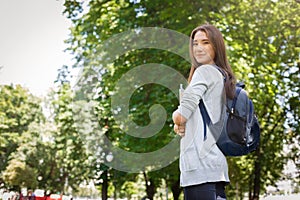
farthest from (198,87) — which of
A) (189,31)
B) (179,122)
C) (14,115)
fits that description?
(14,115)

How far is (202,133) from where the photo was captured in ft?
8.66

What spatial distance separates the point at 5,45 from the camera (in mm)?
30891

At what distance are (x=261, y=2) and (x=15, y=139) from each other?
38.2m

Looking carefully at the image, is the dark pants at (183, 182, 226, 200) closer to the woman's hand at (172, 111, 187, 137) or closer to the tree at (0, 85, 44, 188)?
the woman's hand at (172, 111, 187, 137)

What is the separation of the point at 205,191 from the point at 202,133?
0.31m

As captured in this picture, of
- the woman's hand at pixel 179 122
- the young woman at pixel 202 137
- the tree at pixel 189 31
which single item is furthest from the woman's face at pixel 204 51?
the tree at pixel 189 31

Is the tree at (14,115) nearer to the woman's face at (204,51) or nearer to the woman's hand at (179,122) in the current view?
the woman's face at (204,51)

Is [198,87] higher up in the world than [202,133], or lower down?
higher up

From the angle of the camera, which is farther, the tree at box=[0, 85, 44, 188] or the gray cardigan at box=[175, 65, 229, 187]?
the tree at box=[0, 85, 44, 188]

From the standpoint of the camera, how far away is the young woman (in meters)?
2.59

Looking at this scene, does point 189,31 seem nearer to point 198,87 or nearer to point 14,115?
point 198,87

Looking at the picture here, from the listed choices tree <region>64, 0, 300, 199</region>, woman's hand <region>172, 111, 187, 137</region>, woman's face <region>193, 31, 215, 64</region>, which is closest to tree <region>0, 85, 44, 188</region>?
tree <region>64, 0, 300, 199</region>

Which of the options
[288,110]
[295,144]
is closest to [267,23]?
[288,110]

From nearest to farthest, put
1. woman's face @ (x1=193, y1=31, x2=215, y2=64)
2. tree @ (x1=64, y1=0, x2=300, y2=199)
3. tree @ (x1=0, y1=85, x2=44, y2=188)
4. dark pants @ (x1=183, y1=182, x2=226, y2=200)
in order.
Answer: dark pants @ (x1=183, y1=182, x2=226, y2=200) → woman's face @ (x1=193, y1=31, x2=215, y2=64) → tree @ (x1=64, y1=0, x2=300, y2=199) → tree @ (x1=0, y1=85, x2=44, y2=188)
